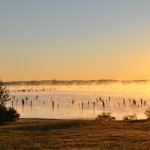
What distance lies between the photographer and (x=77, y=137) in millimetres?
40781

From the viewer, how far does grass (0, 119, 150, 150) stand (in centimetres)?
3481

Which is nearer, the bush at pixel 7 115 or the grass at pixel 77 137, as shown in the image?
the grass at pixel 77 137

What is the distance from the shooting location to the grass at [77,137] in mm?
34812

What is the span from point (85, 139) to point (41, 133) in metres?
6.88

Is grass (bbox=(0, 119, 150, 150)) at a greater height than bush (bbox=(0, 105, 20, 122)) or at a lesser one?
lesser

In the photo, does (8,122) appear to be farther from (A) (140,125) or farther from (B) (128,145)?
(B) (128,145)

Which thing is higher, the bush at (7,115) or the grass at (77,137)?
the bush at (7,115)

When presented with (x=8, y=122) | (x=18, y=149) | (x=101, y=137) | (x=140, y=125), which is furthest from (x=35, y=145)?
(x=8, y=122)

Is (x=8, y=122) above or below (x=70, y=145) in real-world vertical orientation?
above

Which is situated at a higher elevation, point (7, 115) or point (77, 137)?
point (7, 115)

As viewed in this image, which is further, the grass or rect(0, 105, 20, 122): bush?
rect(0, 105, 20, 122): bush

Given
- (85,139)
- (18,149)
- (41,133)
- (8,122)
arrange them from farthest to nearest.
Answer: (8,122)
(41,133)
(85,139)
(18,149)

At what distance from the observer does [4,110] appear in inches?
2516

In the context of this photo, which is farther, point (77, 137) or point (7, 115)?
point (7, 115)
